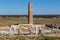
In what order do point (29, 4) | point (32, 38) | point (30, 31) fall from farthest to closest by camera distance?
point (29, 4) → point (30, 31) → point (32, 38)

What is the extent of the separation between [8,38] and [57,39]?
10.3ft

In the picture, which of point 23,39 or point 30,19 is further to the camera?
point 30,19

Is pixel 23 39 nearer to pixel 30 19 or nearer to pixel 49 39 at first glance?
pixel 49 39

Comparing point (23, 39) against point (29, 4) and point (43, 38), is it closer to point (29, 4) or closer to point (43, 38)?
point (43, 38)

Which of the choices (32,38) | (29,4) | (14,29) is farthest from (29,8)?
(32,38)

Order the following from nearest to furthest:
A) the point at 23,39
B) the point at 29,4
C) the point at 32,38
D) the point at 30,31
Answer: the point at 23,39 < the point at 32,38 < the point at 30,31 < the point at 29,4

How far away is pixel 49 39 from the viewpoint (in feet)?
42.6

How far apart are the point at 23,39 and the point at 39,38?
1.20 meters

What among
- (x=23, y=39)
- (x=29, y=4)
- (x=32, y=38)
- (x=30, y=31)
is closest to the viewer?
(x=23, y=39)

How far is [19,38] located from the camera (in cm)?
1295

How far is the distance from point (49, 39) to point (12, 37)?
2.44 m

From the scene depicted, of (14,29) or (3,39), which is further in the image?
(14,29)

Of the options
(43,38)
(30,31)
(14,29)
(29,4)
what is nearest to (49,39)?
(43,38)

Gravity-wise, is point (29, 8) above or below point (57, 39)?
above
